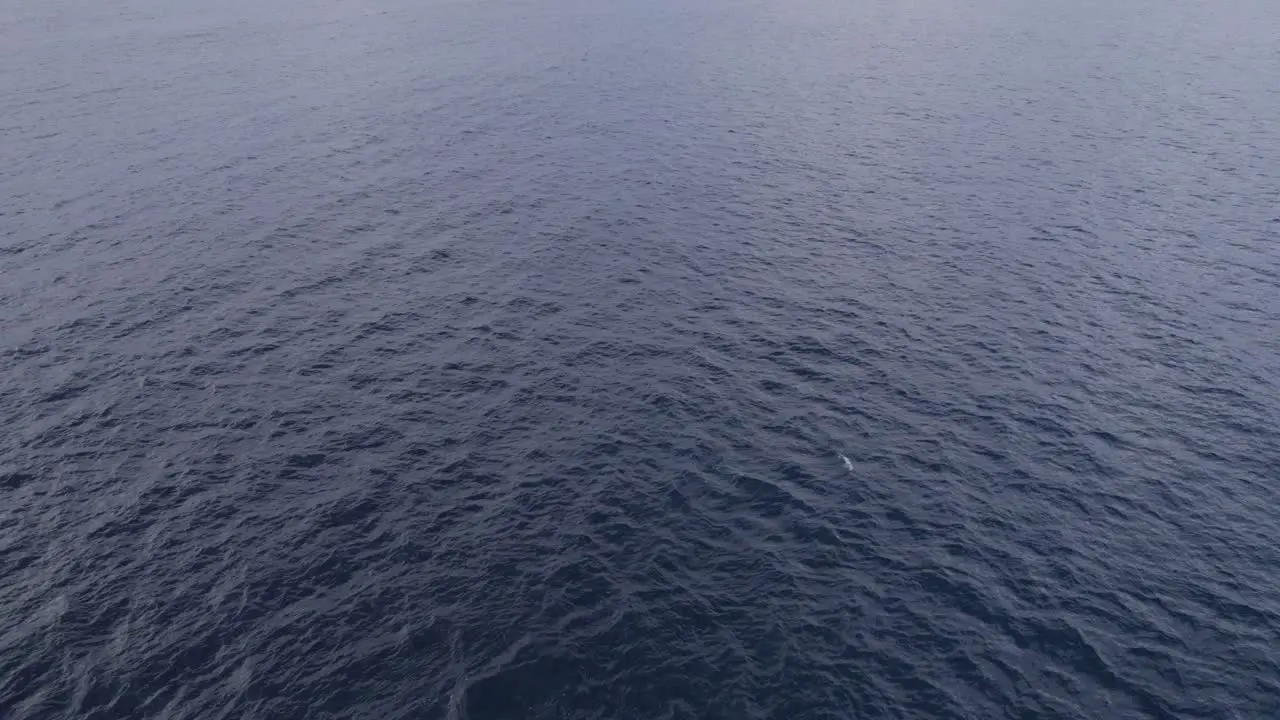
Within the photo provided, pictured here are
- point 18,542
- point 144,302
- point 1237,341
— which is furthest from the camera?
point 144,302

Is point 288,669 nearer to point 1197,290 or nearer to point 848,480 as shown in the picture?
point 848,480

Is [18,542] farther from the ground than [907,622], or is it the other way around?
[907,622]

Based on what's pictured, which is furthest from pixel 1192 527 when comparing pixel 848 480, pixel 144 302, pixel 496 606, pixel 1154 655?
pixel 144 302

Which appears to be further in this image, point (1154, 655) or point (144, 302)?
point (144, 302)

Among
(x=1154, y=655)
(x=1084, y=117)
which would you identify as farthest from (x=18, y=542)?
(x=1084, y=117)

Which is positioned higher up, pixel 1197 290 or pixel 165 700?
pixel 1197 290

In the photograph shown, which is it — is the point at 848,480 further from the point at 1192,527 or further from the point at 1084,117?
the point at 1084,117

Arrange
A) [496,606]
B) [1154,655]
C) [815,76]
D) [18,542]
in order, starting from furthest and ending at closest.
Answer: [815,76]
[18,542]
[496,606]
[1154,655]
